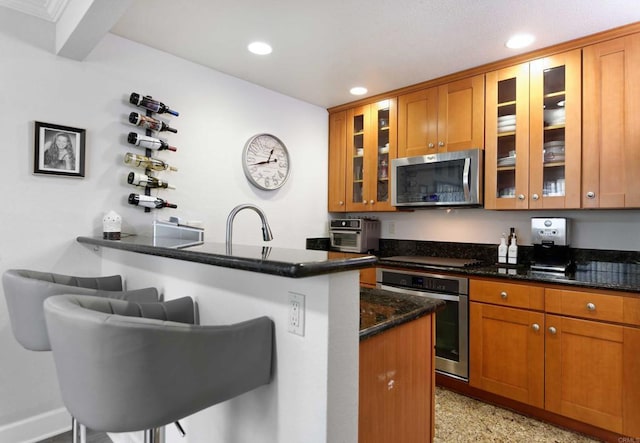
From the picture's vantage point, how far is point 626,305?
193 centimetres

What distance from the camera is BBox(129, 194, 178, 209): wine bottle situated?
2346mm

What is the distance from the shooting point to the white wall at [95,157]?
1974mm

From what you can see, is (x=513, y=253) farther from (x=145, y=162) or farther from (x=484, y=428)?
(x=145, y=162)

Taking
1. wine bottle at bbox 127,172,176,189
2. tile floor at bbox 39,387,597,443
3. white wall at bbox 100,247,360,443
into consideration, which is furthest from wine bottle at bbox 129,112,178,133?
tile floor at bbox 39,387,597,443

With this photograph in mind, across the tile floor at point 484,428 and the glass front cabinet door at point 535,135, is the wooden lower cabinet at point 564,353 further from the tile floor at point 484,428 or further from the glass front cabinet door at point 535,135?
the glass front cabinet door at point 535,135

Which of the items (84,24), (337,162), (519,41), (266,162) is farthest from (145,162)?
(519,41)

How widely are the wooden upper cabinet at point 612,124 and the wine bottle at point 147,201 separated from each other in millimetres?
2839

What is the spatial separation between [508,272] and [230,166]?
2.28m

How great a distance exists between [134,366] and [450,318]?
7.52ft

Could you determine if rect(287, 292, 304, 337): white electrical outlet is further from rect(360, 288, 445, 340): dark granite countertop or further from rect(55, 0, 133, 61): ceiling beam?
rect(55, 0, 133, 61): ceiling beam

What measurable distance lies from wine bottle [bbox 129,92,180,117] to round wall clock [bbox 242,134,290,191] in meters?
0.73

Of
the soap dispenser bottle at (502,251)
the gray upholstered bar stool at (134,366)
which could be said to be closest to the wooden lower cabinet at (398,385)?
the gray upholstered bar stool at (134,366)

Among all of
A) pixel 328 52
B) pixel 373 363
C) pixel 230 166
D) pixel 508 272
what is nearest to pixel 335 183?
pixel 230 166

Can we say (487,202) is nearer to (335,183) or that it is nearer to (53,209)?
(335,183)
